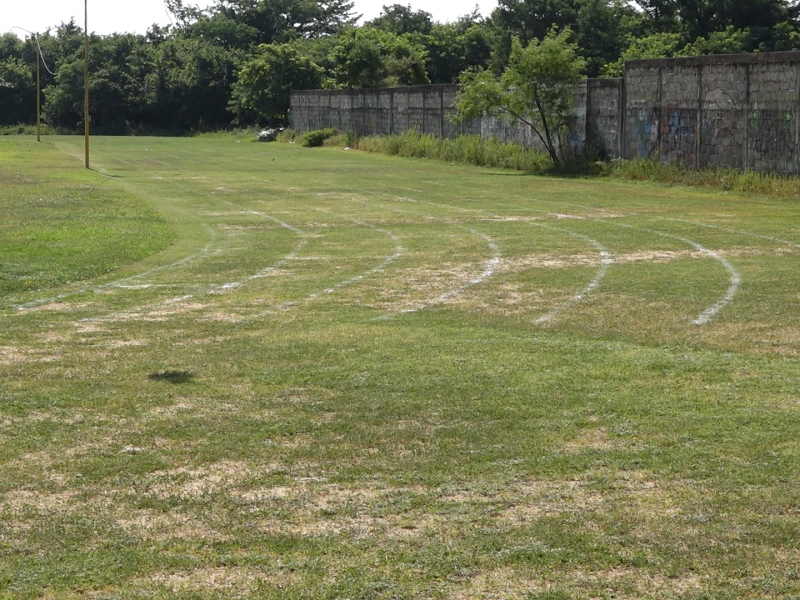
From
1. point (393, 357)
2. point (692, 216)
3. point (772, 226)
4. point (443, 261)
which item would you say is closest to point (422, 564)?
point (393, 357)

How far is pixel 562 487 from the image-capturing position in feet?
21.3

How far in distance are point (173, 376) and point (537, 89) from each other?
31.0 meters

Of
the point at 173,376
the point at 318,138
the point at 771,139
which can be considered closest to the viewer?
the point at 173,376

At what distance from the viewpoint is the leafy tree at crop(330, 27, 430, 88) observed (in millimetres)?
74750

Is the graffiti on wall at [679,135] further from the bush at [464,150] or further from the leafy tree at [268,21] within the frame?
the leafy tree at [268,21]

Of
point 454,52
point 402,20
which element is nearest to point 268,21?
point 402,20

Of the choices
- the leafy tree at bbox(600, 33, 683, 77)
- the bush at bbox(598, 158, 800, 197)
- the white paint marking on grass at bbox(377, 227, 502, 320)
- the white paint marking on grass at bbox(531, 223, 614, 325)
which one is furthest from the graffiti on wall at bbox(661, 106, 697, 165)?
the leafy tree at bbox(600, 33, 683, 77)

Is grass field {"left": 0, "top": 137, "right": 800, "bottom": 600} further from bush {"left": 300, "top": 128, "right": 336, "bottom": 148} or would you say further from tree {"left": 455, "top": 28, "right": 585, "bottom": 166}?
bush {"left": 300, "top": 128, "right": 336, "bottom": 148}

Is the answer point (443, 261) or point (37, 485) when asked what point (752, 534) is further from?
point (443, 261)

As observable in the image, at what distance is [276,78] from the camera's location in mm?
81688

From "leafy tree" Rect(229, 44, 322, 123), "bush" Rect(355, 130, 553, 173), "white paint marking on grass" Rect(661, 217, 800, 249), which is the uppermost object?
"leafy tree" Rect(229, 44, 322, 123)

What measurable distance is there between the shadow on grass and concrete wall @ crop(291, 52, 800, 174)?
22620 mm

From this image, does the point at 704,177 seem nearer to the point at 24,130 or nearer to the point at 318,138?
the point at 318,138

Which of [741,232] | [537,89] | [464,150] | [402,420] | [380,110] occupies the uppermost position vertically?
[380,110]
